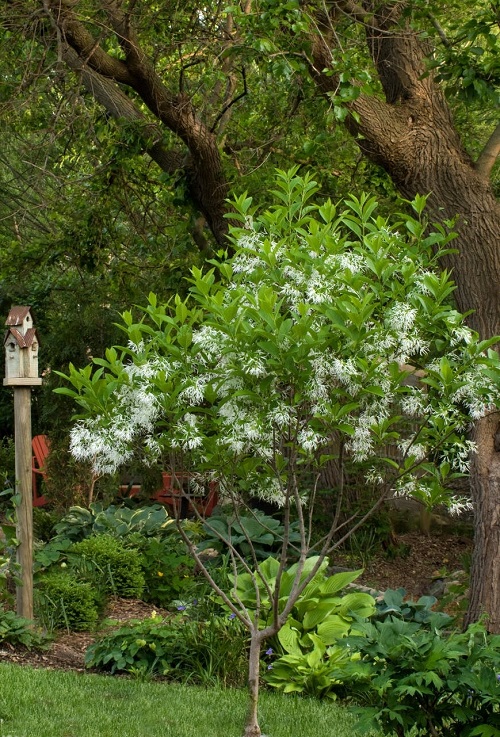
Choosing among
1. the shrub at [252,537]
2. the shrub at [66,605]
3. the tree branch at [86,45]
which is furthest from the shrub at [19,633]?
the tree branch at [86,45]

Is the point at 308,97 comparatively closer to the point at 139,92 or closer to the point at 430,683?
the point at 139,92

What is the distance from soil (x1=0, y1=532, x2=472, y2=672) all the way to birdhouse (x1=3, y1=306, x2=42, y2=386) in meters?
1.83

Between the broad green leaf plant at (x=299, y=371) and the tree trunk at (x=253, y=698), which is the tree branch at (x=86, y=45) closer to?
the broad green leaf plant at (x=299, y=371)

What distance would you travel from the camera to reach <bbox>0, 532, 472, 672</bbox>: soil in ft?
20.7

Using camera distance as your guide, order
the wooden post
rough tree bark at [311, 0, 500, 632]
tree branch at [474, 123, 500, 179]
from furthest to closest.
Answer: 1. tree branch at [474, 123, 500, 179]
2. rough tree bark at [311, 0, 500, 632]
3. the wooden post

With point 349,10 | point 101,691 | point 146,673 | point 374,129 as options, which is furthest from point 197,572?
point 349,10

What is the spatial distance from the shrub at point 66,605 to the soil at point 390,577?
9 cm

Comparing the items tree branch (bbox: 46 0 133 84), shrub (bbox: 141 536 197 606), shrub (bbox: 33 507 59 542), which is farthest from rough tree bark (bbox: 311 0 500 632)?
shrub (bbox: 33 507 59 542)

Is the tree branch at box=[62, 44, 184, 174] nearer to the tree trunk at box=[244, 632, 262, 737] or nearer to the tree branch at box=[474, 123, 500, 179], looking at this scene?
the tree branch at box=[474, 123, 500, 179]

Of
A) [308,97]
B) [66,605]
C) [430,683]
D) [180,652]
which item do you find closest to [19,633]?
[66,605]

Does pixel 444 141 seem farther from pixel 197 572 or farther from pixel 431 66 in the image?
pixel 197 572

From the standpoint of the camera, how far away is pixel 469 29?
6746 millimetres

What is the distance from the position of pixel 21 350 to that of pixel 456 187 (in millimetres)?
3368

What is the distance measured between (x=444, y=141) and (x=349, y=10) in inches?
73.2
